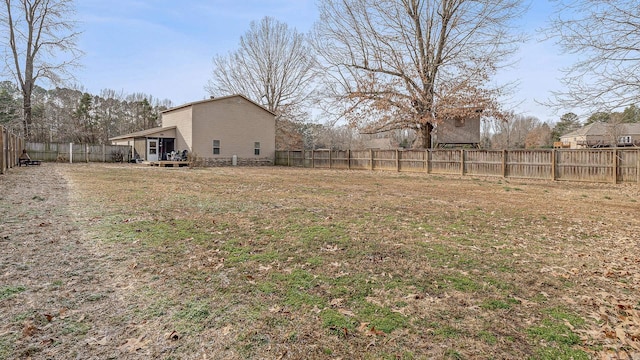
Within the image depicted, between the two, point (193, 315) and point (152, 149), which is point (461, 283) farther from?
point (152, 149)

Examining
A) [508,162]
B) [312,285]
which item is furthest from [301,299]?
[508,162]

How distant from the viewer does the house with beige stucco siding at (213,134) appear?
78.9ft

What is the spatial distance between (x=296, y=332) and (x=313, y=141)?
52.5 metres

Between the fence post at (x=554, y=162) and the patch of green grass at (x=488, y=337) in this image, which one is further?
the fence post at (x=554, y=162)

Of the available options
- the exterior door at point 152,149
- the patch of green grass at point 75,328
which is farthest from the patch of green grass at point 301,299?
the exterior door at point 152,149

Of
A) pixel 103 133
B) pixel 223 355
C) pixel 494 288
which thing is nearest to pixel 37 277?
pixel 223 355

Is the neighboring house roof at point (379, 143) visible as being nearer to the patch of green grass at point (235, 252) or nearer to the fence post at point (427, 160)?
the fence post at point (427, 160)

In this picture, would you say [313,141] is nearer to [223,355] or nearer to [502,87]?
[502,87]

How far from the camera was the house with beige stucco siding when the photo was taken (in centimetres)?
2406

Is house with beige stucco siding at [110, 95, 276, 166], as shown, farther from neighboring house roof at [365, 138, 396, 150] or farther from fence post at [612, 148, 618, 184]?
neighboring house roof at [365, 138, 396, 150]

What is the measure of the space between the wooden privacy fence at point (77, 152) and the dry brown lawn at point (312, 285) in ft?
74.1

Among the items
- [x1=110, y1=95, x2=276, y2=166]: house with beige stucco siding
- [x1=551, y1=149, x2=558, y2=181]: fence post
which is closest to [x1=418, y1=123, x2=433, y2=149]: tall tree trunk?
[x1=551, y1=149, x2=558, y2=181]: fence post

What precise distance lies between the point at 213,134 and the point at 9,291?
74.6 ft

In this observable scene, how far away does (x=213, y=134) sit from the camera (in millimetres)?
24766
